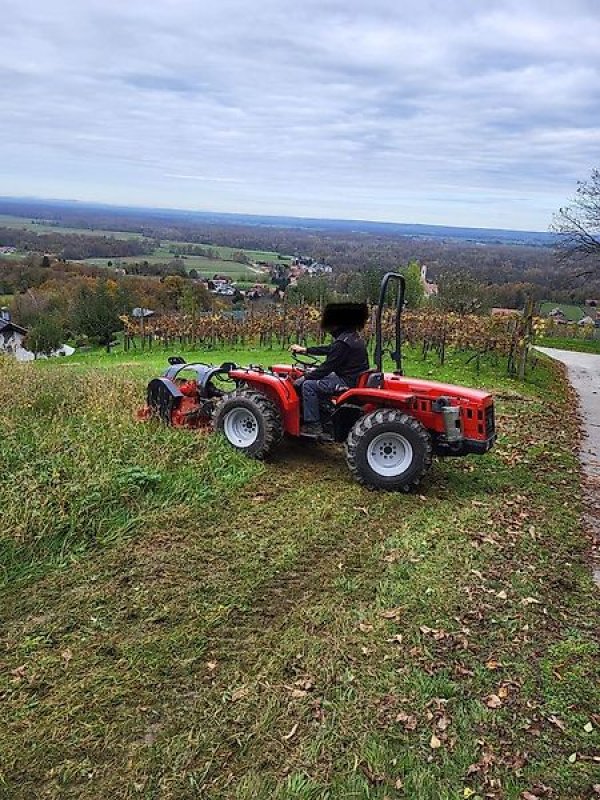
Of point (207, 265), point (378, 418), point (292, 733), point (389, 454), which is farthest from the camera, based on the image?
point (207, 265)

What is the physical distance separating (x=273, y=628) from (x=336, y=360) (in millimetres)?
3010

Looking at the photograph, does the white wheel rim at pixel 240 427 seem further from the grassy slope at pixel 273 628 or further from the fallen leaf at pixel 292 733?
the fallen leaf at pixel 292 733

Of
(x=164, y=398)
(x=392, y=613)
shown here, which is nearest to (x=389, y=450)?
(x=392, y=613)

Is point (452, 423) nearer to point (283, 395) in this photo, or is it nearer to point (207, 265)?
point (283, 395)

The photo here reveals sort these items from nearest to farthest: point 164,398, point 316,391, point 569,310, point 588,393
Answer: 1. point 316,391
2. point 164,398
3. point 588,393
4. point 569,310

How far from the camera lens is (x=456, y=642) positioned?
150 inches

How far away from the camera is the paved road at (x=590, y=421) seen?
597cm

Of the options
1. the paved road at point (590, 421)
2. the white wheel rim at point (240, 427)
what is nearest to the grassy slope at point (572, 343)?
the paved road at point (590, 421)

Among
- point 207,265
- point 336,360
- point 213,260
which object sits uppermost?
point 336,360

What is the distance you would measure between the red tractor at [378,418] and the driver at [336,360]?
9cm

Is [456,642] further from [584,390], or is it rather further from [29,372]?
[584,390]

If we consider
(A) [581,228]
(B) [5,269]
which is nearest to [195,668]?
(A) [581,228]

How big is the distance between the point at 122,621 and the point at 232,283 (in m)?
62.2

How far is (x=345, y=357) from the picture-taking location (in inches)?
247
